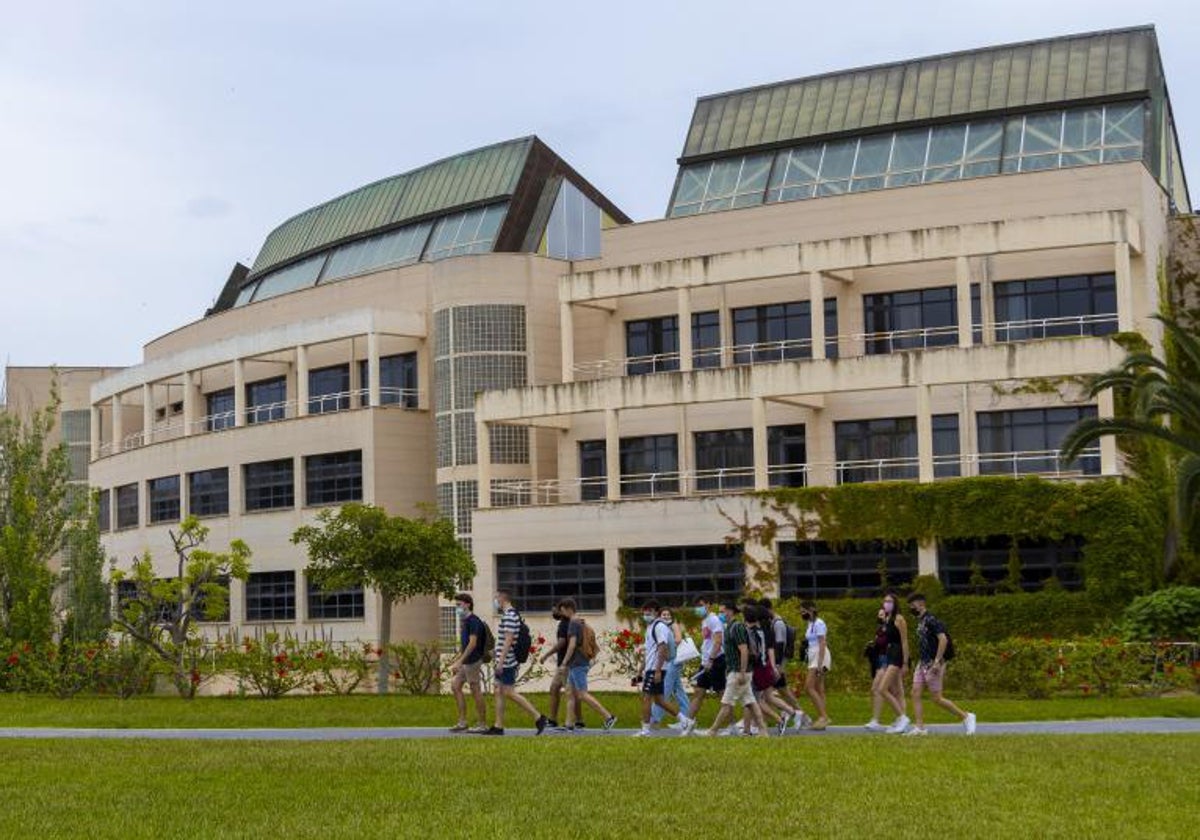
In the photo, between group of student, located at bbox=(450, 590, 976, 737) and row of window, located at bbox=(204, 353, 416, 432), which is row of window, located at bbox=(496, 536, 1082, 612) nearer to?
row of window, located at bbox=(204, 353, 416, 432)

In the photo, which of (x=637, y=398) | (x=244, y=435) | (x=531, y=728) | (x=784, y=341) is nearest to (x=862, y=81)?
(x=784, y=341)

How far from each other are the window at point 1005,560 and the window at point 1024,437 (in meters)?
2.52

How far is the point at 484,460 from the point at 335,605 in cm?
715

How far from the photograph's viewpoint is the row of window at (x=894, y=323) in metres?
41.3

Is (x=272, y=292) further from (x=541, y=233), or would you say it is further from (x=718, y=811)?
(x=718, y=811)

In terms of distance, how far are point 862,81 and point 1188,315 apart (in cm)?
1239

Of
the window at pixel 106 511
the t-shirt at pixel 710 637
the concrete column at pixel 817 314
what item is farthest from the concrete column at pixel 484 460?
the t-shirt at pixel 710 637

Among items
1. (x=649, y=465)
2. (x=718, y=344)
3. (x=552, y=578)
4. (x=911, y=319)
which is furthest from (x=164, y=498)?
(x=911, y=319)

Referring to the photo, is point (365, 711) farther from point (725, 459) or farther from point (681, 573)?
point (725, 459)

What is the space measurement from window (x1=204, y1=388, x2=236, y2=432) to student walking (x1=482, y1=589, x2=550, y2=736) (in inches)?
1397

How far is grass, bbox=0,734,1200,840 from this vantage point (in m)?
12.3

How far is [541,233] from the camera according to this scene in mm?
53781

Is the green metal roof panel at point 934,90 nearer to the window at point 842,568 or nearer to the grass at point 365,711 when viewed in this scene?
the window at point 842,568

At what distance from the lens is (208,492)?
54250 millimetres
